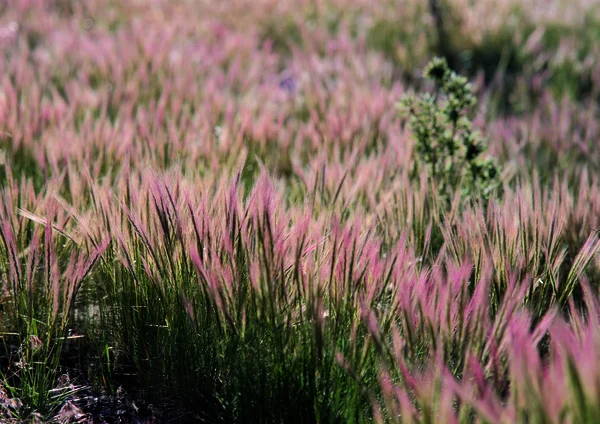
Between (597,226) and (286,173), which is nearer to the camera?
(597,226)

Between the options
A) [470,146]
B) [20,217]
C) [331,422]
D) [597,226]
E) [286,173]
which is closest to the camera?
[331,422]

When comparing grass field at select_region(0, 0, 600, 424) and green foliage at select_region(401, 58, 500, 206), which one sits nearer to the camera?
grass field at select_region(0, 0, 600, 424)

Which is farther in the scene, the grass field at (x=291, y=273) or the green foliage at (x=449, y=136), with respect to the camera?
the green foliage at (x=449, y=136)

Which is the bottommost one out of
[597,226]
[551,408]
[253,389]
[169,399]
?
[169,399]

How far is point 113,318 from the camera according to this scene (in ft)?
5.31

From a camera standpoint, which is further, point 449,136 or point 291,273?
point 449,136

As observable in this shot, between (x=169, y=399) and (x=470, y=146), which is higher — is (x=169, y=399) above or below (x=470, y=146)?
below

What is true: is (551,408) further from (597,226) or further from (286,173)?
(286,173)

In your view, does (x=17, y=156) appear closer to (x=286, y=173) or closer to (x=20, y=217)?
(x=20, y=217)

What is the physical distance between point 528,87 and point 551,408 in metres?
3.84

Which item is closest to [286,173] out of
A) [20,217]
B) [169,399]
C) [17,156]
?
[17,156]

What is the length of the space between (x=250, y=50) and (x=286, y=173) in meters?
2.10

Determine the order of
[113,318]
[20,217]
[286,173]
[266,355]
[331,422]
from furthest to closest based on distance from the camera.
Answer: [286,173] < [20,217] < [113,318] < [266,355] < [331,422]

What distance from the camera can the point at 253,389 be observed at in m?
1.37
